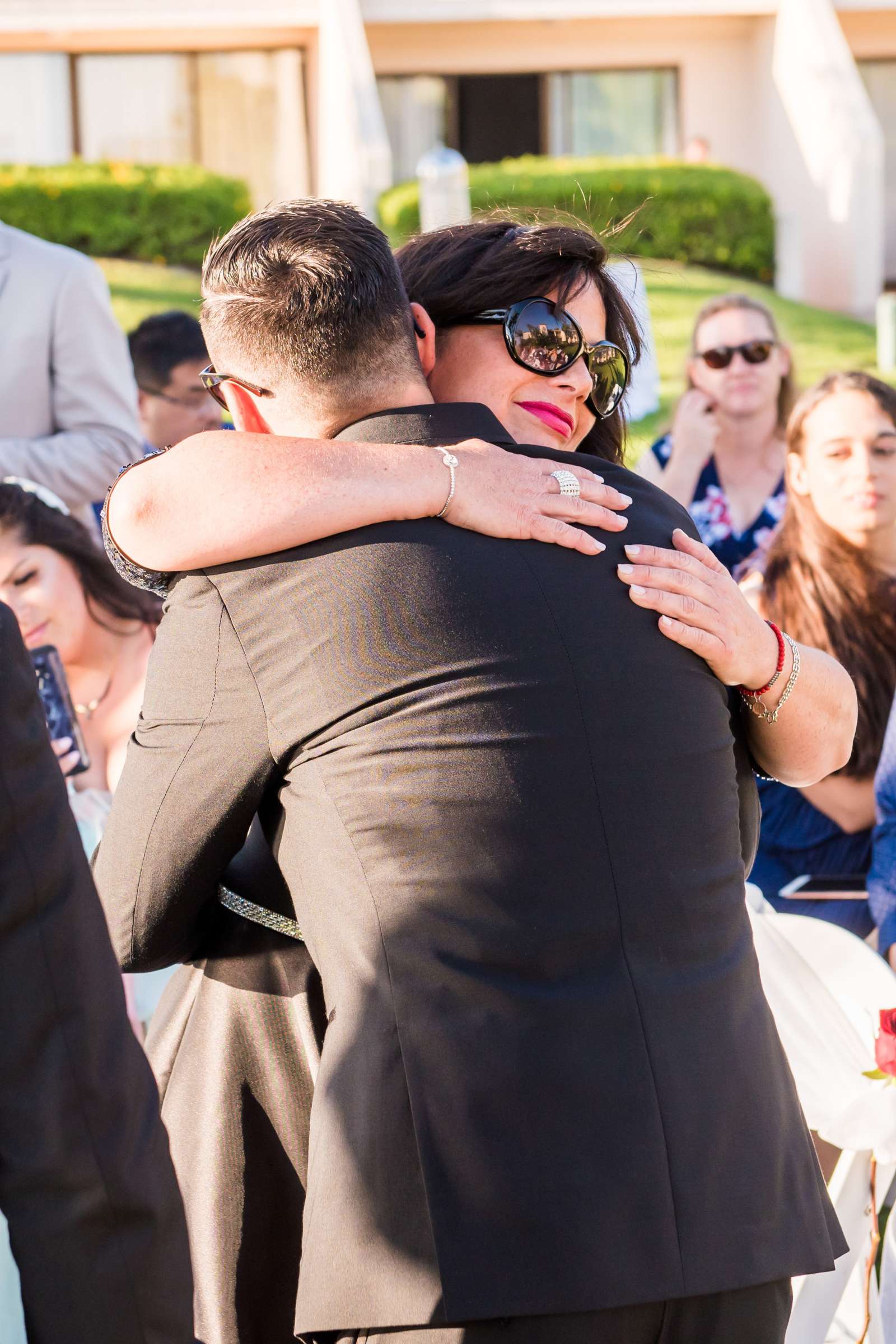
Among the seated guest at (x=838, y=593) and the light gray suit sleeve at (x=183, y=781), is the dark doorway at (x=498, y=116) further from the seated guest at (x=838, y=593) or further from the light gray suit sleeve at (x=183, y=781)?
the light gray suit sleeve at (x=183, y=781)

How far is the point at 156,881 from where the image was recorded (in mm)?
1860

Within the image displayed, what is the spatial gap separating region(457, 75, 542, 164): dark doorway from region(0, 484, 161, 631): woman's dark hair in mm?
20072

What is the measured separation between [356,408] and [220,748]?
486 mm

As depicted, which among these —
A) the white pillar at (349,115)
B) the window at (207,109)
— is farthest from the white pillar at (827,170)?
the window at (207,109)

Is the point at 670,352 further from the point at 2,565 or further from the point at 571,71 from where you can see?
the point at 2,565

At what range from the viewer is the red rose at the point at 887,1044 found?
2.92 metres

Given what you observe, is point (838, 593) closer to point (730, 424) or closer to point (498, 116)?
point (730, 424)

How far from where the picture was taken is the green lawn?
14734 millimetres

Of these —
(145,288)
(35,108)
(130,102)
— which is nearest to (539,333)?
(145,288)

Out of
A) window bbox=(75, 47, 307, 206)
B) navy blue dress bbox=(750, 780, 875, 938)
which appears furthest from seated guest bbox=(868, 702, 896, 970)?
window bbox=(75, 47, 307, 206)

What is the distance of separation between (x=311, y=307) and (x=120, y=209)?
57.4 feet

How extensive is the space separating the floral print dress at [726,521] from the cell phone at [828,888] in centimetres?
148

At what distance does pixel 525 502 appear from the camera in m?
1.83

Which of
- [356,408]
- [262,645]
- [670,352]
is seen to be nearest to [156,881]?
[262,645]
